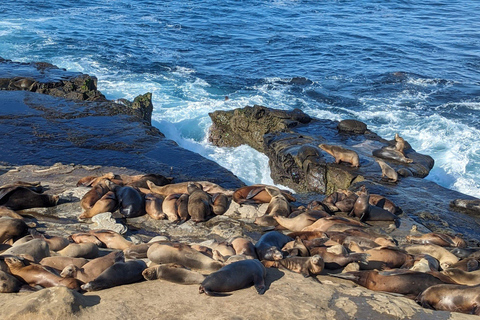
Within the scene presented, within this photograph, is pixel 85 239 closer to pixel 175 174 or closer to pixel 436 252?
pixel 175 174

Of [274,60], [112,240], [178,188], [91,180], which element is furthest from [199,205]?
[274,60]

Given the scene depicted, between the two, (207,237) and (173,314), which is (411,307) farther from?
(207,237)

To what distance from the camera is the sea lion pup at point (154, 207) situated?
7125 mm

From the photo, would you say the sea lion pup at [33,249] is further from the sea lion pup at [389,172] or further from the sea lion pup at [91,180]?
the sea lion pup at [389,172]

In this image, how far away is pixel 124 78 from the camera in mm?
20797

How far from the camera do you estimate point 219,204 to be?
739 cm

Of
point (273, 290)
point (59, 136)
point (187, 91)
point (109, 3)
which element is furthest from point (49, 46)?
point (273, 290)

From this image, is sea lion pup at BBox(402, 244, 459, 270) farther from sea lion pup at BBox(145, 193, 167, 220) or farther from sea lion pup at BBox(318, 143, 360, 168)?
sea lion pup at BBox(318, 143, 360, 168)

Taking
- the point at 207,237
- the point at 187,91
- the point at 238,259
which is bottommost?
the point at 187,91

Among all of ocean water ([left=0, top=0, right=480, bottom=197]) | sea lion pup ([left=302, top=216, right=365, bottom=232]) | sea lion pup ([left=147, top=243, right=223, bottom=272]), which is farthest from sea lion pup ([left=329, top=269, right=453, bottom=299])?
ocean water ([left=0, top=0, right=480, bottom=197])

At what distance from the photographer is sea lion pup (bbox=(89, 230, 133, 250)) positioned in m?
5.94

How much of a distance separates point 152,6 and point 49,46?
1328cm

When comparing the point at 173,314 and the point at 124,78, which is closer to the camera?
the point at 173,314

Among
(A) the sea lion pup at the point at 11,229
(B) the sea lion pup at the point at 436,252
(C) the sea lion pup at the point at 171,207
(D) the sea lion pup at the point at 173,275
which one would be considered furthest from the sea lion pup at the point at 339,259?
(A) the sea lion pup at the point at 11,229
